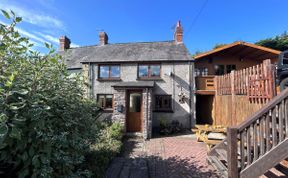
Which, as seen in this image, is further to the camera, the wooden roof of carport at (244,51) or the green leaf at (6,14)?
the wooden roof of carport at (244,51)

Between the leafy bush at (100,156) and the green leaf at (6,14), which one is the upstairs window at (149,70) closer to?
the leafy bush at (100,156)

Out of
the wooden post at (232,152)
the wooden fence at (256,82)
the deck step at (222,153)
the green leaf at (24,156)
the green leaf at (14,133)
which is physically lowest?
the deck step at (222,153)

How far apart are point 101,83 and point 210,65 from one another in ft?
29.2

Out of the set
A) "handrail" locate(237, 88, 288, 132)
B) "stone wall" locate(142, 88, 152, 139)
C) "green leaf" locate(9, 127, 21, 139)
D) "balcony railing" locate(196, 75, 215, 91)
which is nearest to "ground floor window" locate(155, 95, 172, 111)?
"stone wall" locate(142, 88, 152, 139)

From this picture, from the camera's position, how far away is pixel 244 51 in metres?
11.4

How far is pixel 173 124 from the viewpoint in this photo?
35.0 feet

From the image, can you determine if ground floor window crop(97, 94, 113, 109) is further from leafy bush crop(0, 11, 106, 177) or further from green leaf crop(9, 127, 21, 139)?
green leaf crop(9, 127, 21, 139)

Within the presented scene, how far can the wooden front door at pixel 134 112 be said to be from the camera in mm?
9922

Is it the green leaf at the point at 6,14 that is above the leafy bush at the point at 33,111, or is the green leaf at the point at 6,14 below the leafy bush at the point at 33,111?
above

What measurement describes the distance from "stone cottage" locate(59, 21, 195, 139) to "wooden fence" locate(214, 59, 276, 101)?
14.8 ft

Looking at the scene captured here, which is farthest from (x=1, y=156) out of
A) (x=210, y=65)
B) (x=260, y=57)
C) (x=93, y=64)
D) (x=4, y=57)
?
(x=260, y=57)

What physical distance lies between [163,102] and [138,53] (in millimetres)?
4672

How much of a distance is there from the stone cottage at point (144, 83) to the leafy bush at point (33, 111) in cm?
695

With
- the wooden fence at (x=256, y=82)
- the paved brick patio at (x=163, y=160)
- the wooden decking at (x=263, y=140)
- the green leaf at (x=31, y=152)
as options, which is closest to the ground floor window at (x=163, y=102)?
the paved brick patio at (x=163, y=160)
